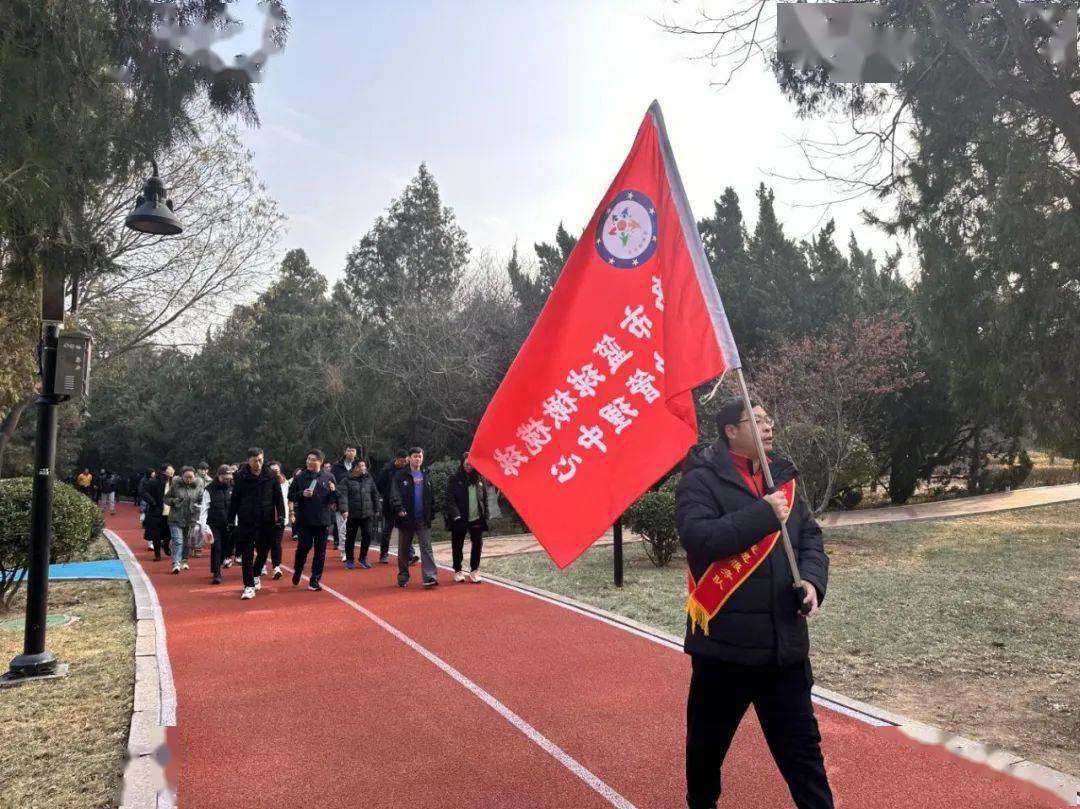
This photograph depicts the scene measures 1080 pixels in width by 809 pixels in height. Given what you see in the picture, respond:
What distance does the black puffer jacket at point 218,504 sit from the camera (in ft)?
36.5

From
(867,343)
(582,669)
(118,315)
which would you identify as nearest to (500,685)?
(582,669)

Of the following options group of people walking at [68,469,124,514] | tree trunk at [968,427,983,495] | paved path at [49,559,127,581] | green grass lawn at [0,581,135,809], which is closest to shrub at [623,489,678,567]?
green grass lawn at [0,581,135,809]

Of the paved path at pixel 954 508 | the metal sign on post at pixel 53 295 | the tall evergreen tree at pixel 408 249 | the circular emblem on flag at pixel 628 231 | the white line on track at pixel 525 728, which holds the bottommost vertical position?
the white line on track at pixel 525 728

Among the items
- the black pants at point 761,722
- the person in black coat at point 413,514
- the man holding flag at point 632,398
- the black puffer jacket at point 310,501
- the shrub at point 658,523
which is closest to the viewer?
the black pants at point 761,722

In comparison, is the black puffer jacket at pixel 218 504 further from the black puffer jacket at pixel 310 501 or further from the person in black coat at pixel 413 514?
the person in black coat at pixel 413 514

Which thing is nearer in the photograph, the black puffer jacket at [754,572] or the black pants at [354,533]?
the black puffer jacket at [754,572]

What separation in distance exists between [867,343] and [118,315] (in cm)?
1691

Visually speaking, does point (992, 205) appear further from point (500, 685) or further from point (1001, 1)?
point (500, 685)

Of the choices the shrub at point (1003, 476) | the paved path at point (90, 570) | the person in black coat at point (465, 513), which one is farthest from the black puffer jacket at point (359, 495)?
the shrub at point (1003, 476)

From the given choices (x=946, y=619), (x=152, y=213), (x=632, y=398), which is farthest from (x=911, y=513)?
(x=152, y=213)

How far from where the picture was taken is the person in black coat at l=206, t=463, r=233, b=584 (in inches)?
435

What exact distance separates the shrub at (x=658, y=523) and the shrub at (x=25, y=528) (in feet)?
25.4

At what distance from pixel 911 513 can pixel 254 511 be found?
53.0 ft

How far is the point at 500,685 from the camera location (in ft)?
18.8
